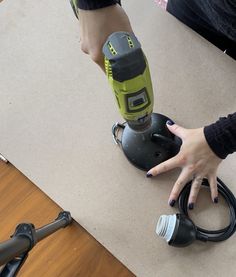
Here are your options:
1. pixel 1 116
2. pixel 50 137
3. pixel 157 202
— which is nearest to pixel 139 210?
pixel 157 202

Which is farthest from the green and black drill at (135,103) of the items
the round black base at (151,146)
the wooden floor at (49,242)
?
the wooden floor at (49,242)

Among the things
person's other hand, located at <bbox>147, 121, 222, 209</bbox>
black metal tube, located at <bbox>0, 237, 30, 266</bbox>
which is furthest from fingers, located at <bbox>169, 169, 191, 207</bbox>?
black metal tube, located at <bbox>0, 237, 30, 266</bbox>

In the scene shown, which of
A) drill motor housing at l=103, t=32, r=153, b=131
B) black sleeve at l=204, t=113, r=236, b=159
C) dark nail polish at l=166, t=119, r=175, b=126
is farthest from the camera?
dark nail polish at l=166, t=119, r=175, b=126

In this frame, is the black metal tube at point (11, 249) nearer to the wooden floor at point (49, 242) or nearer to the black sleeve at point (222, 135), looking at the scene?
the wooden floor at point (49, 242)

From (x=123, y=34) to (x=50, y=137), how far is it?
1.03ft

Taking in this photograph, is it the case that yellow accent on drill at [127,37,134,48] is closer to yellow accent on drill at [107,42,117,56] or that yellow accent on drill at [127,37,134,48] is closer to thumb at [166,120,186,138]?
yellow accent on drill at [107,42,117,56]

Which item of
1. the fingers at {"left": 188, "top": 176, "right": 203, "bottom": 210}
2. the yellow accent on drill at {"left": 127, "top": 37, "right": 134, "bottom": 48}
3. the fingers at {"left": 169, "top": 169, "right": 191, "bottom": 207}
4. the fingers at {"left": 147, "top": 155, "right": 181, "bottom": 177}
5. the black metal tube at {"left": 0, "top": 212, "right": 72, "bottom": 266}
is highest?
the yellow accent on drill at {"left": 127, "top": 37, "right": 134, "bottom": 48}

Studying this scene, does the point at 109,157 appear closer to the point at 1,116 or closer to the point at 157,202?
the point at 157,202

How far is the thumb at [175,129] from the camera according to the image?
65 centimetres

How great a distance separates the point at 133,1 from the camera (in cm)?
79

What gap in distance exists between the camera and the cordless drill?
1.43 ft

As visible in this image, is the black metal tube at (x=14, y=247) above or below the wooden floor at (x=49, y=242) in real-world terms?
above

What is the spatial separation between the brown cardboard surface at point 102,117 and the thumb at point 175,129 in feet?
0.09

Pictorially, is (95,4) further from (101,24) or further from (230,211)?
(230,211)
